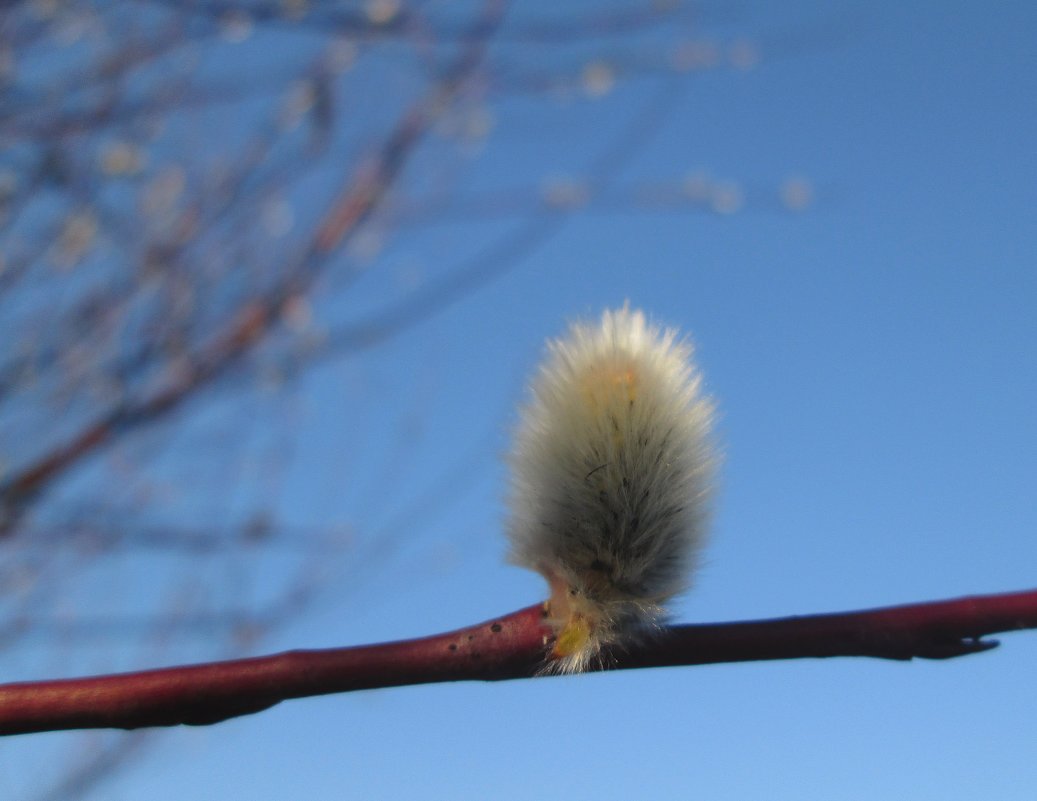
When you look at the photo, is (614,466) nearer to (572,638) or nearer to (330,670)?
(572,638)

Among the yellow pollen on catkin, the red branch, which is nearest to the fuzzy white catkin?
the yellow pollen on catkin

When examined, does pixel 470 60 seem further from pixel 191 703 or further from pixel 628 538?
A: pixel 191 703

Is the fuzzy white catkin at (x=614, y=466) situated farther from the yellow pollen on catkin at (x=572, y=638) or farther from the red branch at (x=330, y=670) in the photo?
the red branch at (x=330, y=670)

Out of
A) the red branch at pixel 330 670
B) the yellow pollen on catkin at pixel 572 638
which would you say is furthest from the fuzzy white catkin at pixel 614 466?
the red branch at pixel 330 670

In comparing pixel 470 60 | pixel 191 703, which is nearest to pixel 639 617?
pixel 191 703

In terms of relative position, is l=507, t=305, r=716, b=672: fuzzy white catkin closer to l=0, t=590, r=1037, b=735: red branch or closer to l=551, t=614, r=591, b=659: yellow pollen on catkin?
l=551, t=614, r=591, b=659: yellow pollen on catkin

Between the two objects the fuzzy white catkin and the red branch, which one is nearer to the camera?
the red branch
